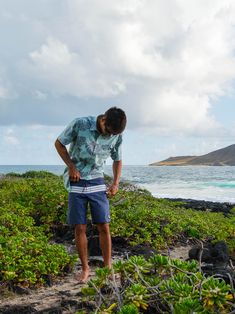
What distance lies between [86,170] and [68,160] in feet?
0.74

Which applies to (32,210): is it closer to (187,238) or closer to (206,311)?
(187,238)

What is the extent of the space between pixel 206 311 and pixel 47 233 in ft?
18.3

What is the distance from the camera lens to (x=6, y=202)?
9.12 m

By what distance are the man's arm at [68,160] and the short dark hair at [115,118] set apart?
2.19ft

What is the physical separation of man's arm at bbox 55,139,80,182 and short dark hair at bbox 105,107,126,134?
26.3 inches

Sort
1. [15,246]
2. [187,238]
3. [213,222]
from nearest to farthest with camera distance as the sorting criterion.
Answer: [15,246], [187,238], [213,222]

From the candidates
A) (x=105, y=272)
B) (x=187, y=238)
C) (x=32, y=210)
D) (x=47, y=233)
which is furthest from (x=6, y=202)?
(x=105, y=272)

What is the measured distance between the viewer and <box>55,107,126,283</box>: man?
5238mm

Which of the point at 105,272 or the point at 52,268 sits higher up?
the point at 105,272

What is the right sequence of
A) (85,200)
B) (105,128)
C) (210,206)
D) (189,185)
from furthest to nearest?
(189,185), (210,206), (85,200), (105,128)

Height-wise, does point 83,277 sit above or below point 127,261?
below

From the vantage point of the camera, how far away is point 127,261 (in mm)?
3660

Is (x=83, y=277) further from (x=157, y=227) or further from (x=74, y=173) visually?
(x=157, y=227)

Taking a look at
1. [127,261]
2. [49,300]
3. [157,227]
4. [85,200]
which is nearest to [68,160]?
[85,200]
